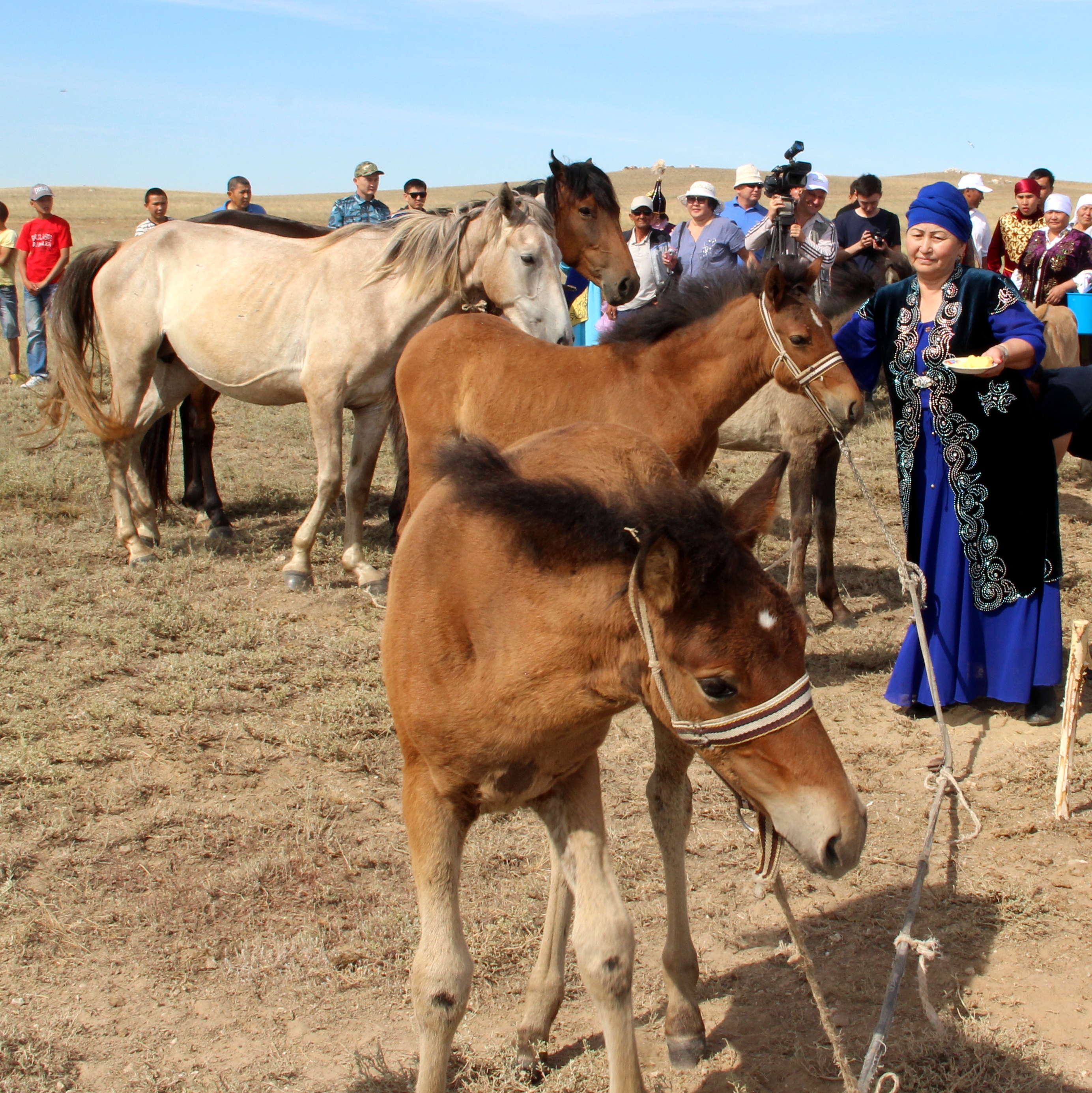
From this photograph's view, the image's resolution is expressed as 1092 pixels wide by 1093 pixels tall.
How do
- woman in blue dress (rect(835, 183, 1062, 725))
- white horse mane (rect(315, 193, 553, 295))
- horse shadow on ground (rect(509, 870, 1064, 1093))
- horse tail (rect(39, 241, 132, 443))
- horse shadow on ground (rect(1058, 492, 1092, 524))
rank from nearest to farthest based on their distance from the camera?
horse shadow on ground (rect(509, 870, 1064, 1093)) → woman in blue dress (rect(835, 183, 1062, 725)) → white horse mane (rect(315, 193, 553, 295)) → horse tail (rect(39, 241, 132, 443)) → horse shadow on ground (rect(1058, 492, 1092, 524))

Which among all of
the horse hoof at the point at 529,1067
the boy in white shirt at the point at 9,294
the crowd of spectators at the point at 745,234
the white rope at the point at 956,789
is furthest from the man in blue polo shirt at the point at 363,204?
the horse hoof at the point at 529,1067

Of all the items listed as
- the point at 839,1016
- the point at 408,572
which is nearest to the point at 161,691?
the point at 408,572

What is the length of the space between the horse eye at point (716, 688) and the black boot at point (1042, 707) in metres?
3.41

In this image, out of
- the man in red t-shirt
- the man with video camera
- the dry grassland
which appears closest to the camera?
the dry grassland

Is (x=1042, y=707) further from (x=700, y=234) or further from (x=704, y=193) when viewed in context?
(x=704, y=193)

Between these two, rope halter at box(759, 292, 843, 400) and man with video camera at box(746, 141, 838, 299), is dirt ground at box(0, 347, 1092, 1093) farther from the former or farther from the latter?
man with video camera at box(746, 141, 838, 299)

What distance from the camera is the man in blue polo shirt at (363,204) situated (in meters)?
10.2

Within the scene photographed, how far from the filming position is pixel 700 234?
8.87 meters

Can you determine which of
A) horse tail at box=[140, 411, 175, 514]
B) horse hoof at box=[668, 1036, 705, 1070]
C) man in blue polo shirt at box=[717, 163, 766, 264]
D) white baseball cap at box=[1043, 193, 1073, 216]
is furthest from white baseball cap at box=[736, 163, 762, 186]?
horse hoof at box=[668, 1036, 705, 1070]

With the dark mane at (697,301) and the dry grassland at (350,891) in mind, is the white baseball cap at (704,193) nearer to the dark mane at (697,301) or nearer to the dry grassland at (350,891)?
the dark mane at (697,301)

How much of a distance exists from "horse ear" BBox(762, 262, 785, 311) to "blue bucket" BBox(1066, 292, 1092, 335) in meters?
5.73

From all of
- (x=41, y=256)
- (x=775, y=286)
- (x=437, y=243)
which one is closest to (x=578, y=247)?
(x=437, y=243)

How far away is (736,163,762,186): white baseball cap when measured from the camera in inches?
388

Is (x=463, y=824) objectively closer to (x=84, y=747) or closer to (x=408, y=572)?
(x=408, y=572)
